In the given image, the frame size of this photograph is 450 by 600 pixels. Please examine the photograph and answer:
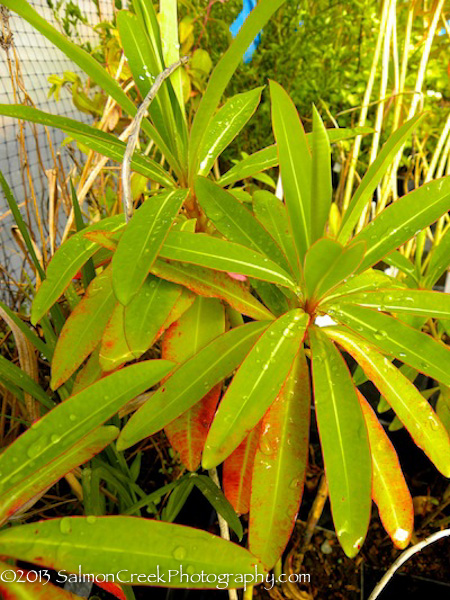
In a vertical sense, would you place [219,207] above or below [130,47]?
below

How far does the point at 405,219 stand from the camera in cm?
51

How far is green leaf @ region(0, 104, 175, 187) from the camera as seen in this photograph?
0.49 meters

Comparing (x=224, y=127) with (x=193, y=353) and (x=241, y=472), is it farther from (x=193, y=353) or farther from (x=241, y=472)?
(x=241, y=472)

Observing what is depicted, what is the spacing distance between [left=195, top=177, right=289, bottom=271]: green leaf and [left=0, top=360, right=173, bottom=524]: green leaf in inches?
8.0

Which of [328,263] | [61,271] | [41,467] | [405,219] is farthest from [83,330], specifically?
[405,219]

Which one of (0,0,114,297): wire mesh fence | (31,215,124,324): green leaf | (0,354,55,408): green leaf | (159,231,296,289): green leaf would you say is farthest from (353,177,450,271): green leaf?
(0,0,114,297): wire mesh fence

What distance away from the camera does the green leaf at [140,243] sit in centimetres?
40

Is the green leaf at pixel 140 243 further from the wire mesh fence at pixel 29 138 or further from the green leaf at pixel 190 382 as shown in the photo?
the wire mesh fence at pixel 29 138

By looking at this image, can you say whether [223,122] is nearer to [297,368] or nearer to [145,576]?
[297,368]

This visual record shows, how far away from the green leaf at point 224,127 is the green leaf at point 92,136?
57 millimetres

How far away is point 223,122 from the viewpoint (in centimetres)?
62

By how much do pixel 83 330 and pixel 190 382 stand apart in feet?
0.52

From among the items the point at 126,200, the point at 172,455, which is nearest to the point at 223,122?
the point at 126,200

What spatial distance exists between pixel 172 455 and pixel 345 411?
0.55 metres
